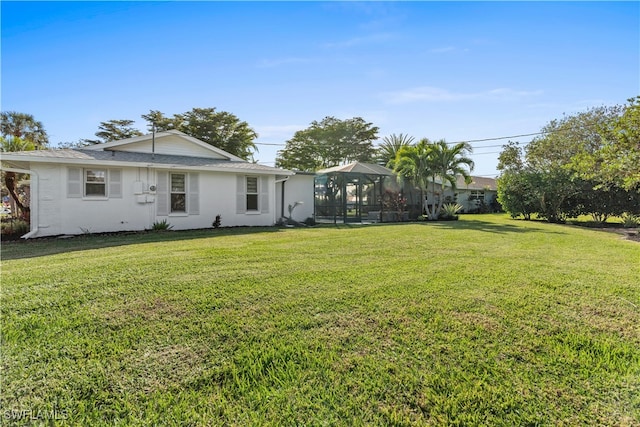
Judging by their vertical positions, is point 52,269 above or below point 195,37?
below

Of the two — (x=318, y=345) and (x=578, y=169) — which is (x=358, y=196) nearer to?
(x=578, y=169)

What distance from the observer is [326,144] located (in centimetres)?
3694

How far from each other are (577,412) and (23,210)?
16.7 meters

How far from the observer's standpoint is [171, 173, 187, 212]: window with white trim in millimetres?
12070

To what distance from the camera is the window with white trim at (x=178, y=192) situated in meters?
12.1

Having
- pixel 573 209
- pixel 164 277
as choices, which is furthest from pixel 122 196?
pixel 573 209

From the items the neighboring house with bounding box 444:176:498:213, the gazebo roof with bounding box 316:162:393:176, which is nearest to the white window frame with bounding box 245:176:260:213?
the gazebo roof with bounding box 316:162:393:176

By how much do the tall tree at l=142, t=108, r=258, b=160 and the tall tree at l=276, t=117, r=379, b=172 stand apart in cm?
682

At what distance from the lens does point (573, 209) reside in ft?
55.5

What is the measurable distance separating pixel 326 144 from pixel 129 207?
27.9 m

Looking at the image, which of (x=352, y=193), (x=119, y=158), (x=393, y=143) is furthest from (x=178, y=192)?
(x=393, y=143)

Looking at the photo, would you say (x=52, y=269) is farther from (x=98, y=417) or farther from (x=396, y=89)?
(x=396, y=89)

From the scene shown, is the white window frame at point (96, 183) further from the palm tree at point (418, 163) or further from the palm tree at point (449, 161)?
the palm tree at point (449, 161)

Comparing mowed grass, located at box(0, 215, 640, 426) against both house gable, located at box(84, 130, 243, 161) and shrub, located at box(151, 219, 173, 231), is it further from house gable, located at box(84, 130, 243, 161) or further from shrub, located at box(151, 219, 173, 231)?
house gable, located at box(84, 130, 243, 161)
